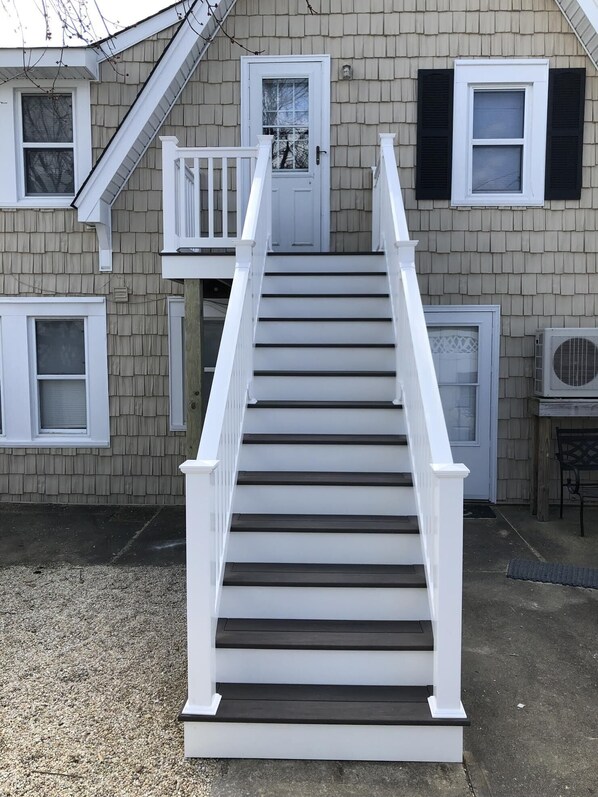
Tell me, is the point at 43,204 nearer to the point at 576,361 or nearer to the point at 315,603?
the point at 315,603

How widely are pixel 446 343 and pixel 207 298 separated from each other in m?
2.37

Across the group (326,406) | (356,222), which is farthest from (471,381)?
(326,406)

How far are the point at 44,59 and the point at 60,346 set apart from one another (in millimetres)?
2599

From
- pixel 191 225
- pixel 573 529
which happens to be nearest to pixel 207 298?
pixel 191 225

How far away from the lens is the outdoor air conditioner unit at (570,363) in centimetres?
566

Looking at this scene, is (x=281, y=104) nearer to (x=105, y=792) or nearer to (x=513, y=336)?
(x=513, y=336)

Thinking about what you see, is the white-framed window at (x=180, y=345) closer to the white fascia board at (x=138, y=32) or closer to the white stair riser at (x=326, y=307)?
the white stair riser at (x=326, y=307)

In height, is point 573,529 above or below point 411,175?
below

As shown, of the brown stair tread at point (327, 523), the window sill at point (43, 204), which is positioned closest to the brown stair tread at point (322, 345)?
the brown stair tread at point (327, 523)

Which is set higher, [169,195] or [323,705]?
[169,195]

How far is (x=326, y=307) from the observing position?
4.76 metres

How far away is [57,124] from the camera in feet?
20.3

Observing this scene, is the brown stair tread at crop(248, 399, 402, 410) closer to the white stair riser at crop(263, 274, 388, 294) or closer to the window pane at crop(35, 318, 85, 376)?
the white stair riser at crop(263, 274, 388, 294)

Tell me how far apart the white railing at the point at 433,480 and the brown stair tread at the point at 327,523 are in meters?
0.14
